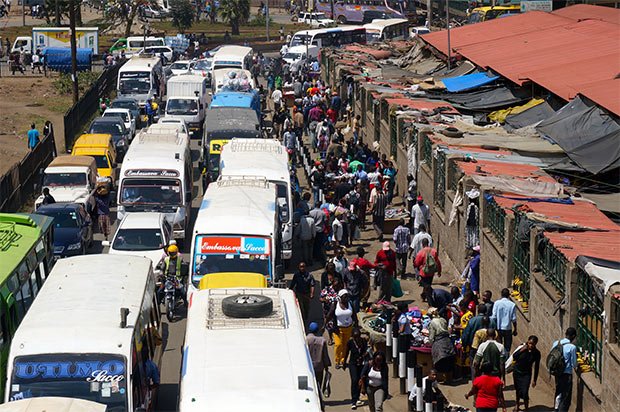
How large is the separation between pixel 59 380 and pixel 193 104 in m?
32.8

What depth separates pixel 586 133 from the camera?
29422 millimetres

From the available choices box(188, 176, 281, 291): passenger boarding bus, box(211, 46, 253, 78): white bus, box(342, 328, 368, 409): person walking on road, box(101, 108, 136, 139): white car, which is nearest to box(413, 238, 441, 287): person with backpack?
box(188, 176, 281, 291): passenger boarding bus

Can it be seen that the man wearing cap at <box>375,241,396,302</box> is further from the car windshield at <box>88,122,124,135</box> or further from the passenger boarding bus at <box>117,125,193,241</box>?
the car windshield at <box>88,122,124,135</box>

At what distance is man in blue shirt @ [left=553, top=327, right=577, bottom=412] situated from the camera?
17438 millimetres

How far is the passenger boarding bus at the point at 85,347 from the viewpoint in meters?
15.5

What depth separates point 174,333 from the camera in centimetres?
2366

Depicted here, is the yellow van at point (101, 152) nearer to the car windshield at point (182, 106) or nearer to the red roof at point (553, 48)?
the car windshield at point (182, 106)

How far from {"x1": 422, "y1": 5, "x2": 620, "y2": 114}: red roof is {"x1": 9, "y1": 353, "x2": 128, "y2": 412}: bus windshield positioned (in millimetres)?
17361

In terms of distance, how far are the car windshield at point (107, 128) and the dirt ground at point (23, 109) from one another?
3614mm

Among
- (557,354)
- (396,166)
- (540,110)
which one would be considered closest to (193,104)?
(396,166)

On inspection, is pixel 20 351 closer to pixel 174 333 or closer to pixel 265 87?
pixel 174 333

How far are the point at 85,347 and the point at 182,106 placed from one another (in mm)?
32580

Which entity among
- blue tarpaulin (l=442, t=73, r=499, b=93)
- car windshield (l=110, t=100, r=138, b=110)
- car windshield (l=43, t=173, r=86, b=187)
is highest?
blue tarpaulin (l=442, t=73, r=499, b=93)

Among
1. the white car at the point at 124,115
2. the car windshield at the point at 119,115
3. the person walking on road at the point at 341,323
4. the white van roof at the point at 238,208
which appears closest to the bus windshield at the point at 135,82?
the white car at the point at 124,115
